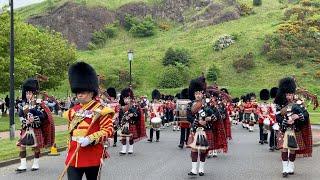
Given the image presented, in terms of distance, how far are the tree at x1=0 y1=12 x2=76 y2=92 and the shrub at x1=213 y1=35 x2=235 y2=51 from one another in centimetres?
2366

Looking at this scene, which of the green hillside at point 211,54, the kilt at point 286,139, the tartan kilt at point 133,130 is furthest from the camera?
the green hillside at point 211,54

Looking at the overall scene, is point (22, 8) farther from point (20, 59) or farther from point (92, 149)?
point (92, 149)

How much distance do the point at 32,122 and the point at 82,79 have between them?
534 centimetres

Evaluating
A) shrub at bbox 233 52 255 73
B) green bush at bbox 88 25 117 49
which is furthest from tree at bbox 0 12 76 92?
green bush at bbox 88 25 117 49

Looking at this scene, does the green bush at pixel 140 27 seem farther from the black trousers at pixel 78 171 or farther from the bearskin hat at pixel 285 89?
the black trousers at pixel 78 171

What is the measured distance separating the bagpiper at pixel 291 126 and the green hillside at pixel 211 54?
37662 millimetres

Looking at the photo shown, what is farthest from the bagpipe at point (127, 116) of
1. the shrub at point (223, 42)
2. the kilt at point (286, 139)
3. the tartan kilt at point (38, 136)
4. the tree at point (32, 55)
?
the shrub at point (223, 42)

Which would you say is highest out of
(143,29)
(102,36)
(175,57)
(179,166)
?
(143,29)

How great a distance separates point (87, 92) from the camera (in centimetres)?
770

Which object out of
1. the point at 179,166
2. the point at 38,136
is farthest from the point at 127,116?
the point at 38,136

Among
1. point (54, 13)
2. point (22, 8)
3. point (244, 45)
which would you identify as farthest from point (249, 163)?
point (22, 8)

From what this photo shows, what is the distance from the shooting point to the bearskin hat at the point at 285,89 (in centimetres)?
1235

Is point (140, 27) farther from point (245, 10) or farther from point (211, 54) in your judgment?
point (211, 54)

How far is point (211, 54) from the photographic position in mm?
64250
